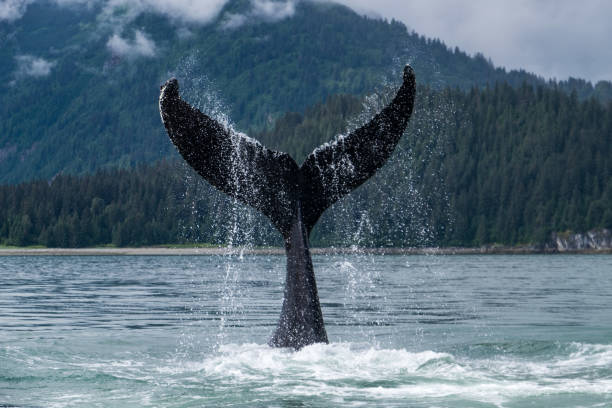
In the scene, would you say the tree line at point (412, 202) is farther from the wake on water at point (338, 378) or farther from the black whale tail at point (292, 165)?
the black whale tail at point (292, 165)

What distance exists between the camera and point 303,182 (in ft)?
42.9

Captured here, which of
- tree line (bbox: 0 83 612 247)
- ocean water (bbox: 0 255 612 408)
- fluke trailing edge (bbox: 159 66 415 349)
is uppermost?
tree line (bbox: 0 83 612 247)

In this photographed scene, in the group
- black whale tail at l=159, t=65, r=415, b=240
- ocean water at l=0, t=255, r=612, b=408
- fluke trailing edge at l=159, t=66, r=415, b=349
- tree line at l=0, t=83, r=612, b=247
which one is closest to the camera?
ocean water at l=0, t=255, r=612, b=408

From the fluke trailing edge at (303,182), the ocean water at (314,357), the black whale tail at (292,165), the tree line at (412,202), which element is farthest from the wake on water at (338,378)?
the tree line at (412,202)

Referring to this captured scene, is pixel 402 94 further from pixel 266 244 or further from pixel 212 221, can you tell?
pixel 212 221

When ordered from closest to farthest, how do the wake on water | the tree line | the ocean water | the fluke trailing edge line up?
the wake on water
the ocean water
the fluke trailing edge
the tree line

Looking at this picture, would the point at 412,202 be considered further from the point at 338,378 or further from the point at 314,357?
the point at 338,378

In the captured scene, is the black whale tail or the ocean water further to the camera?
the black whale tail

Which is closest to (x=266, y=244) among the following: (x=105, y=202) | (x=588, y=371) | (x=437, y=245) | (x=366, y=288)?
(x=437, y=245)

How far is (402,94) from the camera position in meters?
12.2

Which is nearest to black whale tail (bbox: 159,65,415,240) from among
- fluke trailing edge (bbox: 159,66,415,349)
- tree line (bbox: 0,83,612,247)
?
fluke trailing edge (bbox: 159,66,415,349)

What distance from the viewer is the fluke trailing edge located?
1238 centimetres

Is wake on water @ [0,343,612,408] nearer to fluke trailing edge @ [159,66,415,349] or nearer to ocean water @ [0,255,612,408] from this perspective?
ocean water @ [0,255,612,408]

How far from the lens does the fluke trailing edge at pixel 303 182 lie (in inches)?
487
